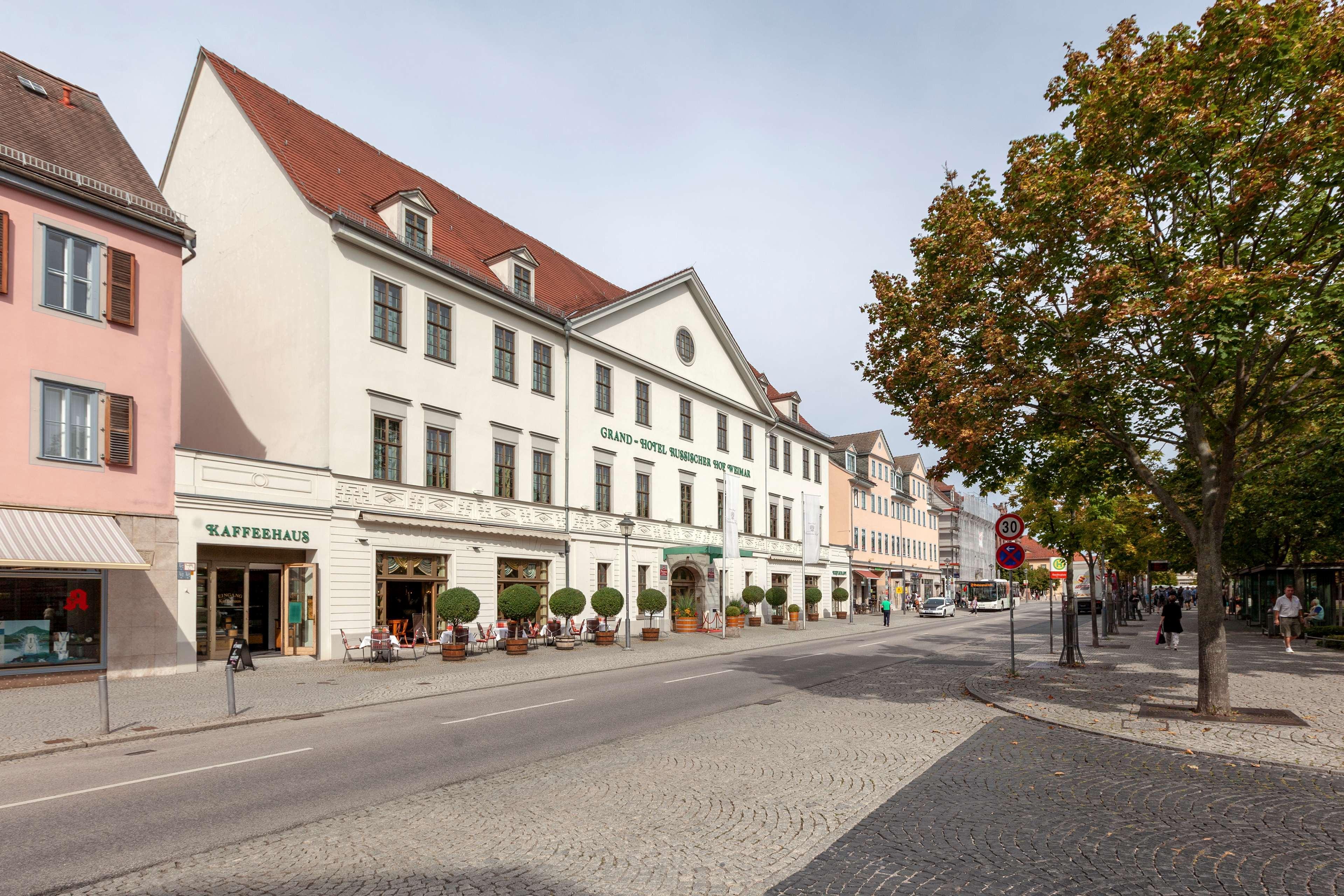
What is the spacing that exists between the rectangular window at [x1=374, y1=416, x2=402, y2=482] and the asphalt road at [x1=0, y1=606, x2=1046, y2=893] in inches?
371

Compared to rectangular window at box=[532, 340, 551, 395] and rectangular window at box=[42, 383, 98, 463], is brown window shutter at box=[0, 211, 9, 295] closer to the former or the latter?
rectangular window at box=[42, 383, 98, 463]

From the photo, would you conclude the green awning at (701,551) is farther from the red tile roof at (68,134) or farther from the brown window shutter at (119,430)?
the red tile roof at (68,134)

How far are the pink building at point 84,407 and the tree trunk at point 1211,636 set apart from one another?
18838mm

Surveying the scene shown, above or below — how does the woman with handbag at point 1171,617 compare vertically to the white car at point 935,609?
above

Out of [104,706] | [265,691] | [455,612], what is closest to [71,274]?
[265,691]

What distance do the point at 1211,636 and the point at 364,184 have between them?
25989mm

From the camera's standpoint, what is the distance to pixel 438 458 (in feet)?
89.0

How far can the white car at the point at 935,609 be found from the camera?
61.5 m

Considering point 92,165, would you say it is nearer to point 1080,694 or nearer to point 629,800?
point 629,800

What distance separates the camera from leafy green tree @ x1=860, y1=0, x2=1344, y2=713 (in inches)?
421

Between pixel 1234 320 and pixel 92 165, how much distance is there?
2242cm

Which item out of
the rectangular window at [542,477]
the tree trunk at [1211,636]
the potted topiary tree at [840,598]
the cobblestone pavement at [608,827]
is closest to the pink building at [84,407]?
the rectangular window at [542,477]

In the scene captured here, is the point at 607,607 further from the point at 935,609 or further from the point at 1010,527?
the point at 935,609

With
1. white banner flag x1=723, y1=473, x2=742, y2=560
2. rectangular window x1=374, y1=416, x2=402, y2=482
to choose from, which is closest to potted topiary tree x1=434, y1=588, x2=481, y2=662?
rectangular window x1=374, y1=416, x2=402, y2=482
